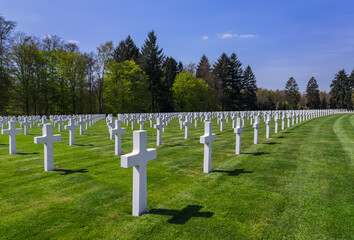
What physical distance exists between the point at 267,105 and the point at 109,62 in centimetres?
Result: 5609

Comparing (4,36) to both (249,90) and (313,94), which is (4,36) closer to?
(249,90)

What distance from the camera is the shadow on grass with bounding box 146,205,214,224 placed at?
3281 mm

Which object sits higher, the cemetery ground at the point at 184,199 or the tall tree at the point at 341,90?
the tall tree at the point at 341,90

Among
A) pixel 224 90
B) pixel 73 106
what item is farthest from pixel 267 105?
pixel 73 106

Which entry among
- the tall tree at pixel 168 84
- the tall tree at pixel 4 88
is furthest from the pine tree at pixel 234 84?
the tall tree at pixel 4 88

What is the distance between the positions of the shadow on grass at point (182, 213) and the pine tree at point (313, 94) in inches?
3864

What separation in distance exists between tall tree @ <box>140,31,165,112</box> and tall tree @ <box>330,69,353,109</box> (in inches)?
2633

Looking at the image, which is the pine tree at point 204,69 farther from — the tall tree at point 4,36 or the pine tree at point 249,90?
the tall tree at point 4,36

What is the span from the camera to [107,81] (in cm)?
4388

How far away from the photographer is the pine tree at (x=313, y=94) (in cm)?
8719

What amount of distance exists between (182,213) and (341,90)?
323ft

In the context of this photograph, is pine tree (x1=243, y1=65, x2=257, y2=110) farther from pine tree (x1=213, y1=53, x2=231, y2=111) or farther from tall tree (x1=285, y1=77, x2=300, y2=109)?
tall tree (x1=285, y1=77, x2=300, y2=109)

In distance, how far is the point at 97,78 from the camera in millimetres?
46312

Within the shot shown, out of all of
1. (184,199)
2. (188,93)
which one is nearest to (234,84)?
(188,93)
